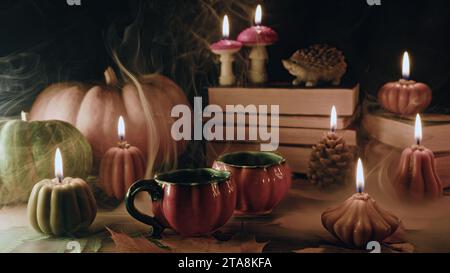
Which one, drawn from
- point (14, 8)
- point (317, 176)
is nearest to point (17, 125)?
point (14, 8)

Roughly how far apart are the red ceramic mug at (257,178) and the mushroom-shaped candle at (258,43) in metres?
Result: 0.23

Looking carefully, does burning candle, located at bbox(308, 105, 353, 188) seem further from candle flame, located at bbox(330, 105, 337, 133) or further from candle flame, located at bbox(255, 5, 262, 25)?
candle flame, located at bbox(255, 5, 262, 25)

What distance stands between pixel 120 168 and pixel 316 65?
38 centimetres

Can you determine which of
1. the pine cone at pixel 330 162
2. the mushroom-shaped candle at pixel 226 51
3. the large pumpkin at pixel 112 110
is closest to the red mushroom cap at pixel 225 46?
the mushroom-shaped candle at pixel 226 51

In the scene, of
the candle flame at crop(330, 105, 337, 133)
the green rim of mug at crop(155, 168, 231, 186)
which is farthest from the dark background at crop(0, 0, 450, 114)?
the green rim of mug at crop(155, 168, 231, 186)

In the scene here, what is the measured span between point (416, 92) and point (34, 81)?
0.69 m

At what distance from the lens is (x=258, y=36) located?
1.19m

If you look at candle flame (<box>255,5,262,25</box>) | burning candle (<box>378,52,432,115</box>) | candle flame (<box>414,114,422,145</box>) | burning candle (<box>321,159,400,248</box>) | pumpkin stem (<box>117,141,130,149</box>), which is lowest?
burning candle (<box>321,159,400,248</box>)

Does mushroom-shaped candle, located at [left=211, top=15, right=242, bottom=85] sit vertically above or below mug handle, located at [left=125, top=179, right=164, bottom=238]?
above

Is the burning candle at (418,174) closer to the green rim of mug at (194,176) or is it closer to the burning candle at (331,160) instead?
the burning candle at (331,160)

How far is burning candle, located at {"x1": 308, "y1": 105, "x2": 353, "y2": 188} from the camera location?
1115mm

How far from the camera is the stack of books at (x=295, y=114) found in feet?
3.80

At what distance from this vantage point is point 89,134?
3.87 ft

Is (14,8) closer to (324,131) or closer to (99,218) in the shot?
(99,218)
